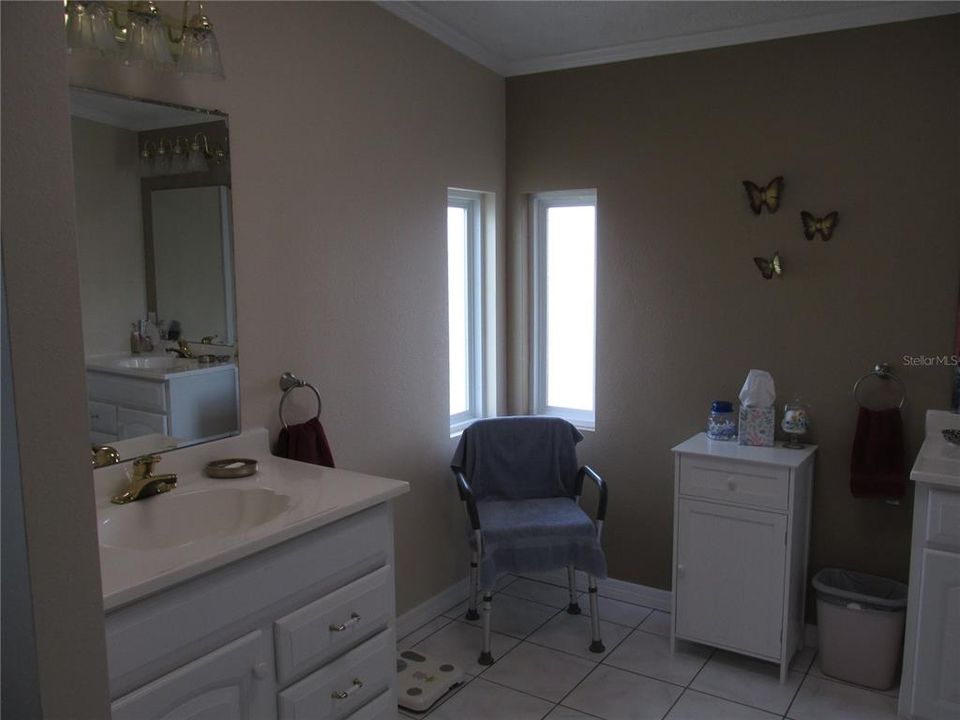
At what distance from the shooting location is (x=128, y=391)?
Result: 199 cm

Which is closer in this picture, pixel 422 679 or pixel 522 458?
pixel 422 679

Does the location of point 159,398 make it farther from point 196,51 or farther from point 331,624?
point 196,51

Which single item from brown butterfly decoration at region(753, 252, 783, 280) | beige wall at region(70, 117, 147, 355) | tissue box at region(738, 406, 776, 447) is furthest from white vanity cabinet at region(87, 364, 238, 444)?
brown butterfly decoration at region(753, 252, 783, 280)

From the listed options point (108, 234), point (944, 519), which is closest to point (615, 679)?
point (944, 519)

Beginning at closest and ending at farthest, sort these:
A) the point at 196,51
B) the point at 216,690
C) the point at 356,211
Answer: the point at 216,690 < the point at 196,51 < the point at 356,211

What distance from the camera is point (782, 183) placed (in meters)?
2.91

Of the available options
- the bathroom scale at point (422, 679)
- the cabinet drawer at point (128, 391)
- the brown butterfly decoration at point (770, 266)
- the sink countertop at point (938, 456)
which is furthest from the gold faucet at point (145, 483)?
the brown butterfly decoration at point (770, 266)

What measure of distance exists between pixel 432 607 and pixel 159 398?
1599 mm

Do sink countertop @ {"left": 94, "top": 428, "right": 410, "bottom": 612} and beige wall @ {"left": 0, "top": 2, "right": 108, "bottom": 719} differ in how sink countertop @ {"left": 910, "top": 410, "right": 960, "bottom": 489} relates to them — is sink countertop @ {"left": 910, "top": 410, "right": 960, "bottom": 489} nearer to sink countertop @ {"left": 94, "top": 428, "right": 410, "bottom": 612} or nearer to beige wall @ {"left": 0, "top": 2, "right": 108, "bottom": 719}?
sink countertop @ {"left": 94, "top": 428, "right": 410, "bottom": 612}

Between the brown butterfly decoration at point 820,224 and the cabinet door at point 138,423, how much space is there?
90.5 inches

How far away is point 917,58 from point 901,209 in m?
0.51

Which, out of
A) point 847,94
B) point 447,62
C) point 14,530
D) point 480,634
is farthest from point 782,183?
point 14,530

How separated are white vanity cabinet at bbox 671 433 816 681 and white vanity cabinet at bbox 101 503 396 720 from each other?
1310 mm

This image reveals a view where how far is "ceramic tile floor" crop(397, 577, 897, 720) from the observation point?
2.55 metres
